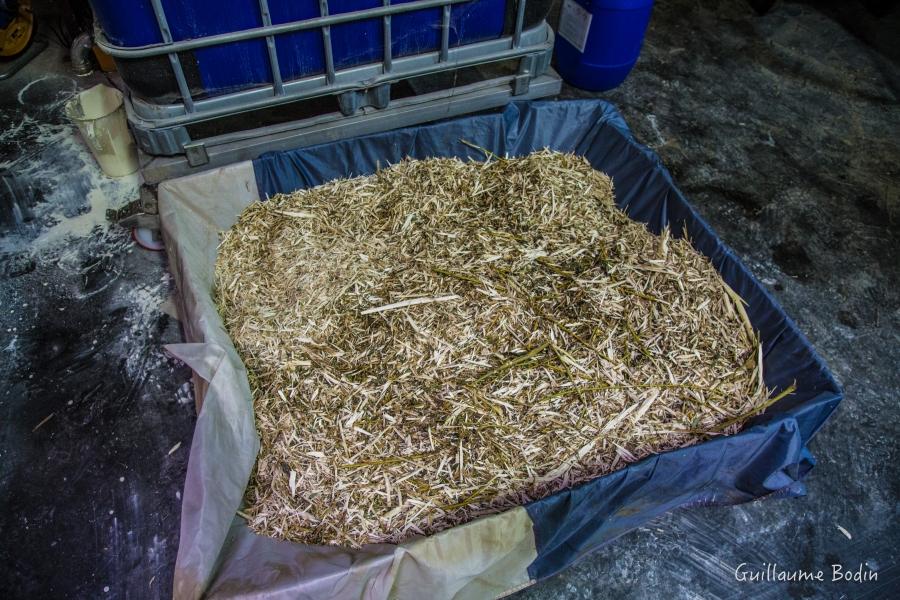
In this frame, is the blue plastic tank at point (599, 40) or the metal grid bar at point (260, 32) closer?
the metal grid bar at point (260, 32)

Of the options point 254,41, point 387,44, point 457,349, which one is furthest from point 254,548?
point 387,44

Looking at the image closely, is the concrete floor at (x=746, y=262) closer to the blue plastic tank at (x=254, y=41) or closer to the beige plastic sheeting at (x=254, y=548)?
the beige plastic sheeting at (x=254, y=548)

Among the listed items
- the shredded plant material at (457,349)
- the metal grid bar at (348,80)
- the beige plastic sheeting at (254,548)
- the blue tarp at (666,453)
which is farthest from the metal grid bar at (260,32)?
the beige plastic sheeting at (254,548)

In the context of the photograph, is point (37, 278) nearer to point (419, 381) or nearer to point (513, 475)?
point (419, 381)

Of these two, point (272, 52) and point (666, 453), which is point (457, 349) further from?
point (272, 52)

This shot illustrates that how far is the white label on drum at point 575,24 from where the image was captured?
394 cm

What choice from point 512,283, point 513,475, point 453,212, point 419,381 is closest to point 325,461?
point 419,381

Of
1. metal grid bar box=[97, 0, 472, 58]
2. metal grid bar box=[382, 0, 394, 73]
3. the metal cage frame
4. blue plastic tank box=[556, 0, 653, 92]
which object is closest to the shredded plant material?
the metal cage frame

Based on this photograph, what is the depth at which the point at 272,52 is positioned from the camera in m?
2.67

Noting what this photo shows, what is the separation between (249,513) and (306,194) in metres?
1.64

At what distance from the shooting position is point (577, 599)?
2.21m

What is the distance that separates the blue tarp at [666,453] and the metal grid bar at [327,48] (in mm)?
329

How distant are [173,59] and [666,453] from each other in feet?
8.55

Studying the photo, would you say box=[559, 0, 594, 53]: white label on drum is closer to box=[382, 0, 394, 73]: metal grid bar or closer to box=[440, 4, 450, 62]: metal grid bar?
box=[440, 4, 450, 62]: metal grid bar
